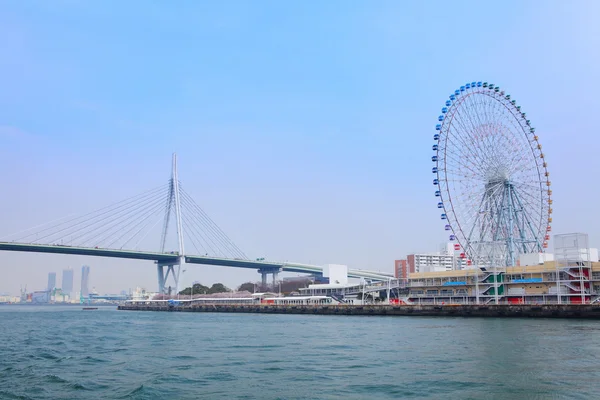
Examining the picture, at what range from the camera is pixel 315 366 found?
20.9 metres

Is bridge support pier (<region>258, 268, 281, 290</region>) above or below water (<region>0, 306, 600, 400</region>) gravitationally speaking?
above

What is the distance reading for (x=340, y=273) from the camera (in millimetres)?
93125

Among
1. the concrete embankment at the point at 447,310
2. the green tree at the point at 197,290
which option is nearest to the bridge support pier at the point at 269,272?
the green tree at the point at 197,290

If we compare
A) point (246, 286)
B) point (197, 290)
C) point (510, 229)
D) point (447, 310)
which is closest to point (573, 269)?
point (510, 229)

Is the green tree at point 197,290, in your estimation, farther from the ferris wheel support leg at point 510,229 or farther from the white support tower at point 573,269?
the white support tower at point 573,269

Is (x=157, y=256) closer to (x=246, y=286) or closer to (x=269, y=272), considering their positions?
(x=269, y=272)

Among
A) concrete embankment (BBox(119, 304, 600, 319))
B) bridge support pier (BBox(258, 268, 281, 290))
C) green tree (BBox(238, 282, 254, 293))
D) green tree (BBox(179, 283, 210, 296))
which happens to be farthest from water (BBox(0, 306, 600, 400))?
green tree (BBox(238, 282, 254, 293))

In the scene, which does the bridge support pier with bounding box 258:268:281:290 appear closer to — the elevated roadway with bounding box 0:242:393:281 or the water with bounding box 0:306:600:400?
the elevated roadway with bounding box 0:242:393:281

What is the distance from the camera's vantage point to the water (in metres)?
16.0

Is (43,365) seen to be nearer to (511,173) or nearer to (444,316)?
(444,316)

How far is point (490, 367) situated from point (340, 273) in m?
73.8

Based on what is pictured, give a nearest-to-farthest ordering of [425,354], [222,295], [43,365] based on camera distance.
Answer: [43,365] → [425,354] → [222,295]

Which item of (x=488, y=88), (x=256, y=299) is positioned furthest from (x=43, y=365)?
(x=256, y=299)

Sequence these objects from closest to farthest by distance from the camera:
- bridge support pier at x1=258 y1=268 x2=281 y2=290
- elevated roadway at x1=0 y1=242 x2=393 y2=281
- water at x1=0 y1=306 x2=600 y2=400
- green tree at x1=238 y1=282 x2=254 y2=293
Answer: water at x1=0 y1=306 x2=600 y2=400 < elevated roadway at x1=0 y1=242 x2=393 y2=281 < bridge support pier at x1=258 y1=268 x2=281 y2=290 < green tree at x1=238 y1=282 x2=254 y2=293
